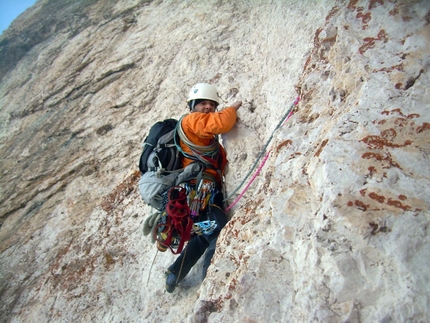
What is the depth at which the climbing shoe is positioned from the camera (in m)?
3.52

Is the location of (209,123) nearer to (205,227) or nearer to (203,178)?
(203,178)

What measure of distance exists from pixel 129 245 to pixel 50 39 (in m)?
9.18

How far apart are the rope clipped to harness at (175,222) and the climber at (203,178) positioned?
172 millimetres

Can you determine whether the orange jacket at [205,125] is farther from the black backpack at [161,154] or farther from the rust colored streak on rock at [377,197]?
the rust colored streak on rock at [377,197]

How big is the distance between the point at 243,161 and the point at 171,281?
161 centimetres

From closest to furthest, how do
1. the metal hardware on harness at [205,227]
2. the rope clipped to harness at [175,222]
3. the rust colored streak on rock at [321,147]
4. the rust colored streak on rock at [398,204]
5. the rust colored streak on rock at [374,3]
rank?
the rust colored streak on rock at [398,204], the rust colored streak on rock at [321,147], the rust colored streak on rock at [374,3], the rope clipped to harness at [175,222], the metal hardware on harness at [205,227]

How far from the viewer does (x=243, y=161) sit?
144 inches

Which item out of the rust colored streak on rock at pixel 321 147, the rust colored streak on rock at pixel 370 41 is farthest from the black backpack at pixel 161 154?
the rust colored streak on rock at pixel 370 41

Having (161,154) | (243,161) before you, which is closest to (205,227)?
(243,161)

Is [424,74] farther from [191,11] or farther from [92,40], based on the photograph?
[92,40]

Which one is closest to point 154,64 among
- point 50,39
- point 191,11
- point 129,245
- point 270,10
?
point 191,11

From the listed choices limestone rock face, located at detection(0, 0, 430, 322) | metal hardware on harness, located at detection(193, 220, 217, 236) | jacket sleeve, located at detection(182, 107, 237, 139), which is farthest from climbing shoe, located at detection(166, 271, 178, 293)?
jacket sleeve, located at detection(182, 107, 237, 139)

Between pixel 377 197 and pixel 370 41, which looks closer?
pixel 377 197

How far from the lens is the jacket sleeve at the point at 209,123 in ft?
11.1
